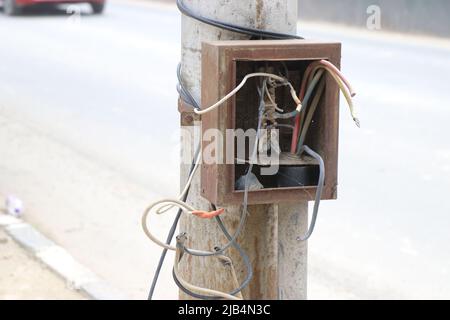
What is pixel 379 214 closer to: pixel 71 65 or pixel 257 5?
pixel 257 5

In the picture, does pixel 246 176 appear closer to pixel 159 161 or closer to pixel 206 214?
pixel 206 214

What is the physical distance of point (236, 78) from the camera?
7.41 ft

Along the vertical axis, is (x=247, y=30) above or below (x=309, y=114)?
above

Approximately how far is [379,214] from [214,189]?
3.88 metres

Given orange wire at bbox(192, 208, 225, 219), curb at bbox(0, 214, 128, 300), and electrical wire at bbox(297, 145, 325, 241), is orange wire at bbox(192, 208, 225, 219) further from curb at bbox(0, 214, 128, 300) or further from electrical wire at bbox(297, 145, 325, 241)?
curb at bbox(0, 214, 128, 300)

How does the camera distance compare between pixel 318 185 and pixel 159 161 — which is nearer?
pixel 318 185

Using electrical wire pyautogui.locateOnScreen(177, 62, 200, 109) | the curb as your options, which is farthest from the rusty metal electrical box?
the curb

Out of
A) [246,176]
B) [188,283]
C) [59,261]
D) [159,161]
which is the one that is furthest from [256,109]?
[159,161]

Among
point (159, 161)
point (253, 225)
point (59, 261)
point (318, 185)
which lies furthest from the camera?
point (159, 161)

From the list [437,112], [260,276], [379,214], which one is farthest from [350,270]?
[437,112]

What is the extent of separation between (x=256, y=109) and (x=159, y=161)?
17.3 ft

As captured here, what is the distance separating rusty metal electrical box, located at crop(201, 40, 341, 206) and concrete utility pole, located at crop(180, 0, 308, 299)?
0.09 meters

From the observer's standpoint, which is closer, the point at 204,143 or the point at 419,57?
the point at 204,143

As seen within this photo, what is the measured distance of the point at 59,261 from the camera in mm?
5207
